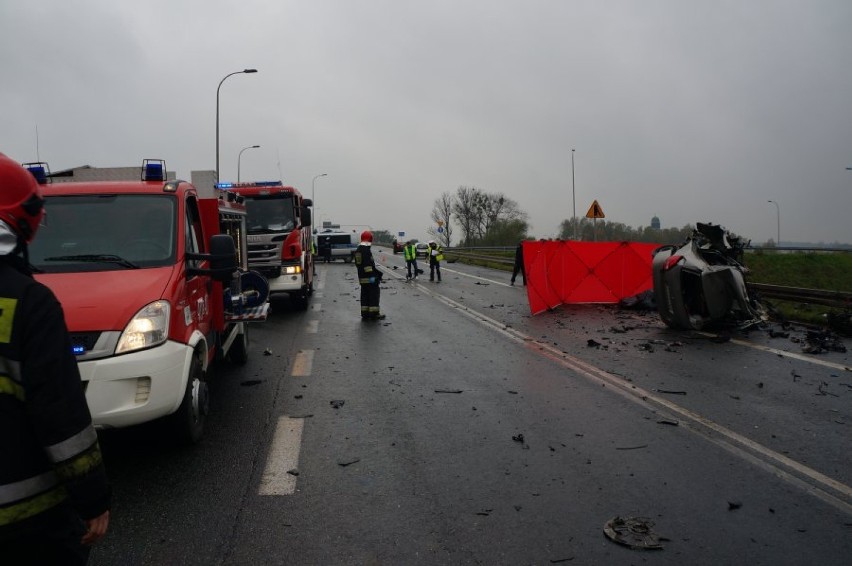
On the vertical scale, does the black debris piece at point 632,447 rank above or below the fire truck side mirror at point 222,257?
below

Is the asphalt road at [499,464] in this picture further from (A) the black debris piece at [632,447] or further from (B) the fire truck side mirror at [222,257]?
(B) the fire truck side mirror at [222,257]

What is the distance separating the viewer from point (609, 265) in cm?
1664

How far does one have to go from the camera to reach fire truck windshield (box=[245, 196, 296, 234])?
1588 centimetres

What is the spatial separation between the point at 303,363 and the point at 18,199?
23.7ft

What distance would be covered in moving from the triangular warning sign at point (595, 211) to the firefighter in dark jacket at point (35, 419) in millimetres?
24774

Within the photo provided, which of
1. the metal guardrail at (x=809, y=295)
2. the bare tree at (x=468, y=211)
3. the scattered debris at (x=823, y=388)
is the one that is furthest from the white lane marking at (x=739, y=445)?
the bare tree at (x=468, y=211)

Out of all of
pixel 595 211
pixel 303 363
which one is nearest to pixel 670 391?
pixel 303 363

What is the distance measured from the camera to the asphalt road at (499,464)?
3.66m

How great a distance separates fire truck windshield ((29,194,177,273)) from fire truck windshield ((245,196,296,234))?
9.99m

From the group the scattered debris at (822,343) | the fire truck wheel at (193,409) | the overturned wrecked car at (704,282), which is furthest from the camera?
the overturned wrecked car at (704,282)

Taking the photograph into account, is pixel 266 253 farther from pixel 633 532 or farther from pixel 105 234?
pixel 633 532

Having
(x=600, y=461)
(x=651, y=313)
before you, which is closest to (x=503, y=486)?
(x=600, y=461)

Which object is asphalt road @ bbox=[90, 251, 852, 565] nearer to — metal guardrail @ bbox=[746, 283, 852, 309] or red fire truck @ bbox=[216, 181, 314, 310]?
metal guardrail @ bbox=[746, 283, 852, 309]

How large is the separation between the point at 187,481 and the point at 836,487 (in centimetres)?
460
